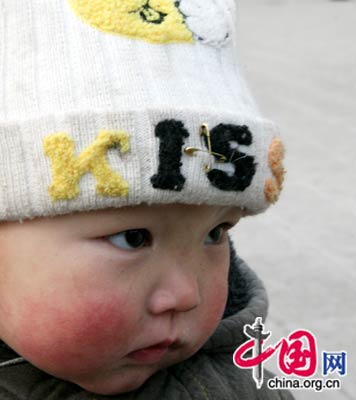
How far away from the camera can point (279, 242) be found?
3271 mm

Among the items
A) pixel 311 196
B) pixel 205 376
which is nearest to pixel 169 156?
pixel 205 376

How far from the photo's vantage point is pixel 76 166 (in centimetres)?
137

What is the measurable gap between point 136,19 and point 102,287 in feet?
1.45

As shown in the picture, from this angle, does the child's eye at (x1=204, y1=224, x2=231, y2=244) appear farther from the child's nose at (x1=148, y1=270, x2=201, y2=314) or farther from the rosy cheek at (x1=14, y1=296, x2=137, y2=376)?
the rosy cheek at (x1=14, y1=296, x2=137, y2=376)

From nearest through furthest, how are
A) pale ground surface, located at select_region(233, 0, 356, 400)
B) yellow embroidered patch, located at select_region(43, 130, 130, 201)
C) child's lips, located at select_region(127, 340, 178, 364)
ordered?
yellow embroidered patch, located at select_region(43, 130, 130, 201), child's lips, located at select_region(127, 340, 178, 364), pale ground surface, located at select_region(233, 0, 356, 400)

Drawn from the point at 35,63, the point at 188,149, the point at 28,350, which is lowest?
the point at 28,350

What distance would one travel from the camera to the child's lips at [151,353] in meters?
1.48

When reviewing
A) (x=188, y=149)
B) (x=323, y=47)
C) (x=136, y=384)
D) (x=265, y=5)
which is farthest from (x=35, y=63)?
(x=265, y=5)

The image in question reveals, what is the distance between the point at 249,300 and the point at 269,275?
1.21m

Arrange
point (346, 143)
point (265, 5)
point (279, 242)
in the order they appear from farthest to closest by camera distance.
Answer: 1. point (265, 5)
2. point (346, 143)
3. point (279, 242)

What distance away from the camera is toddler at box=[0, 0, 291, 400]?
138 centimetres

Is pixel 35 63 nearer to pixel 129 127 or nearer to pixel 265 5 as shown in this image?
pixel 129 127

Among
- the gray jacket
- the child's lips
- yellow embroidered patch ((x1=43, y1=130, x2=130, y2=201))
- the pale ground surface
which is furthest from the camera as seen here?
the pale ground surface

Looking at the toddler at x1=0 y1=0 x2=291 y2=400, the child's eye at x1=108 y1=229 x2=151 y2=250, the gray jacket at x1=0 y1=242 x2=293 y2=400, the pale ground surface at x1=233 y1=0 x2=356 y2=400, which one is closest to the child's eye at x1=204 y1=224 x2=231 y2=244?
the toddler at x1=0 y1=0 x2=291 y2=400
